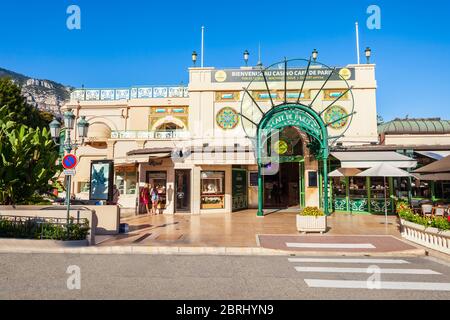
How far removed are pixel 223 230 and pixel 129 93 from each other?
605 inches

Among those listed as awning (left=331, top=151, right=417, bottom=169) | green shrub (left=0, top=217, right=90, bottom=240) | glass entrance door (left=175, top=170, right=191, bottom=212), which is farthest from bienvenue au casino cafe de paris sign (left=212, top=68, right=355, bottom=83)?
green shrub (left=0, top=217, right=90, bottom=240)

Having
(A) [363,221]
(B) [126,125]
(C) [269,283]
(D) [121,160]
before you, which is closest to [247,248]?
(C) [269,283]

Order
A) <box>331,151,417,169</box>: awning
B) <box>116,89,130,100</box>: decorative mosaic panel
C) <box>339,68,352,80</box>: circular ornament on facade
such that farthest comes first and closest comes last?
1. <box>116,89,130,100</box>: decorative mosaic panel
2. <box>339,68,352,80</box>: circular ornament on facade
3. <box>331,151,417,169</box>: awning

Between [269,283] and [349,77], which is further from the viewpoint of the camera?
[349,77]

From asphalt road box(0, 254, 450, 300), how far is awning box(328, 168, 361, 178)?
8.54m

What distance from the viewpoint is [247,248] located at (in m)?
8.67

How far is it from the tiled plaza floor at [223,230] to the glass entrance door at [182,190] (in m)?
2.46

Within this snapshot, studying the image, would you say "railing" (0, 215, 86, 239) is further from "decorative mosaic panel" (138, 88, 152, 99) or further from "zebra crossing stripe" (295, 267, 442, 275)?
"decorative mosaic panel" (138, 88, 152, 99)

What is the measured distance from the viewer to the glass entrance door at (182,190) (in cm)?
1780

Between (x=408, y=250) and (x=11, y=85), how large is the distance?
103ft

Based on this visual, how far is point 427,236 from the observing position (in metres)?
9.08

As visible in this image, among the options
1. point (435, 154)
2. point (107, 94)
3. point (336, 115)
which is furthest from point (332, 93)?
point (107, 94)

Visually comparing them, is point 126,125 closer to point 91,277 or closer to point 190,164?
point 190,164

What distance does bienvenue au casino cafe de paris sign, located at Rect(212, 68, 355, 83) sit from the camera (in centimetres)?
1956
